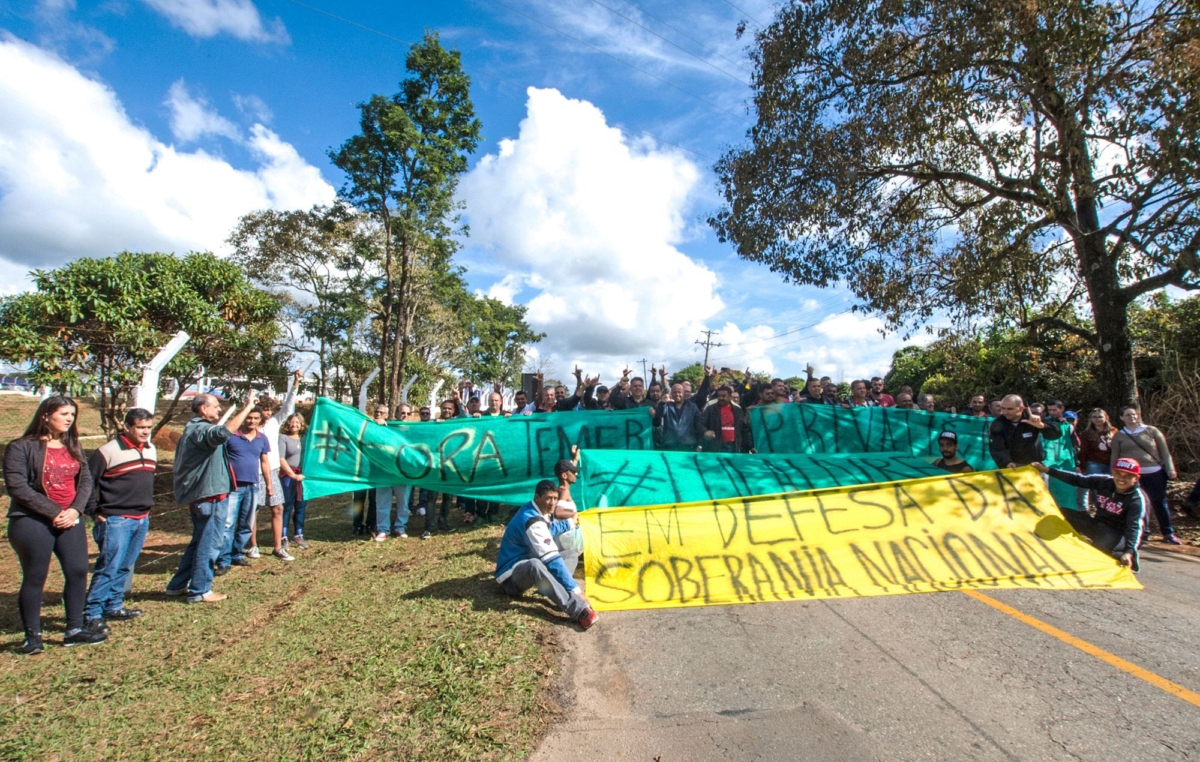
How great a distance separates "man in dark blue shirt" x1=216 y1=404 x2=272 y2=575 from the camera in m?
6.16

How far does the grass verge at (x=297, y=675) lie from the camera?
3049mm

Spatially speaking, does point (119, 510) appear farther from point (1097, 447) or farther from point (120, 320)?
point (1097, 447)

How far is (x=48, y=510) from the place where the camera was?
4.06 metres

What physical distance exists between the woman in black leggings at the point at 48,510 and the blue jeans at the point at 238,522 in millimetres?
1810

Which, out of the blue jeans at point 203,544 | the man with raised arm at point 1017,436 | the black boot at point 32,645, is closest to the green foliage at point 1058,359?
the man with raised arm at point 1017,436

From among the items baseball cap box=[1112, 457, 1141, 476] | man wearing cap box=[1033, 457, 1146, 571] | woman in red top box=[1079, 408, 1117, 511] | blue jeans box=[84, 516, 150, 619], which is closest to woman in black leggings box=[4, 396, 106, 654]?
blue jeans box=[84, 516, 150, 619]

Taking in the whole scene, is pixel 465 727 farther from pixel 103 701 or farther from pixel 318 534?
pixel 318 534

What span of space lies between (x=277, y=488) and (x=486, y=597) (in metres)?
3.06

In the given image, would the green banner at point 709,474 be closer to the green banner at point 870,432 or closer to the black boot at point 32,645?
the green banner at point 870,432

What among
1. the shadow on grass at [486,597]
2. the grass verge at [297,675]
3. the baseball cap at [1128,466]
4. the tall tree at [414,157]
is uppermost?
the tall tree at [414,157]

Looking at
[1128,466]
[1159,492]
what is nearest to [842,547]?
[1128,466]

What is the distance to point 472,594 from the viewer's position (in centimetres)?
532

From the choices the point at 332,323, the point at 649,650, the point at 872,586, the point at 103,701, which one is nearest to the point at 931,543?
the point at 872,586

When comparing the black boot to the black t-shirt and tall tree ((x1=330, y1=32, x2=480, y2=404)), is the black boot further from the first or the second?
tall tree ((x1=330, y1=32, x2=480, y2=404))
